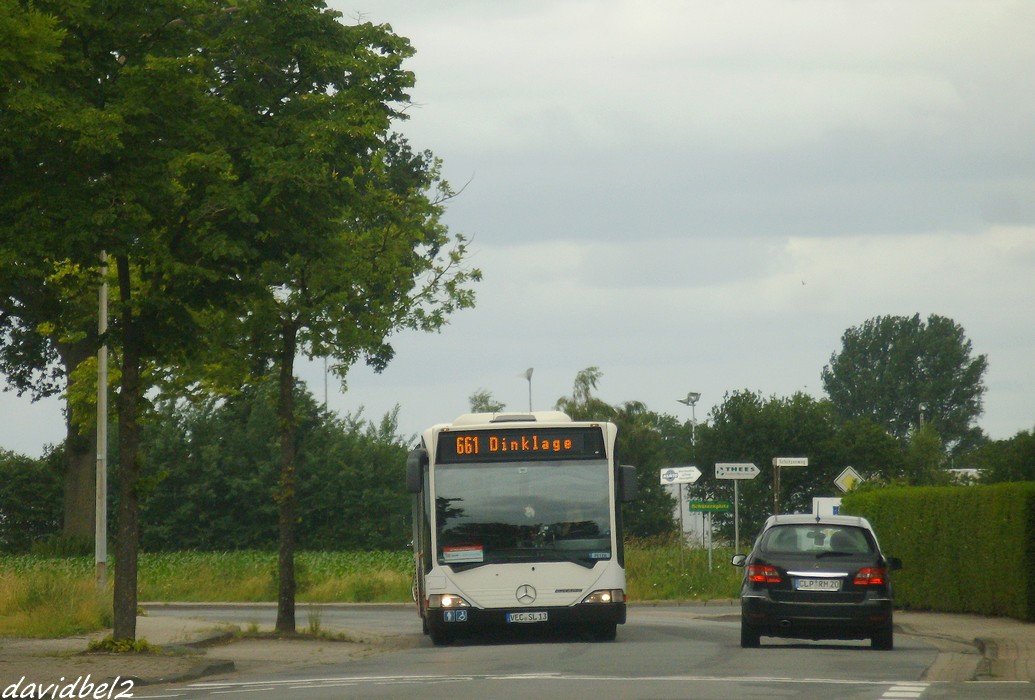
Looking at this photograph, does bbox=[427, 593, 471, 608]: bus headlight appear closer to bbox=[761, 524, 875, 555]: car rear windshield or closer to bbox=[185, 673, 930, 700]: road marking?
bbox=[761, 524, 875, 555]: car rear windshield

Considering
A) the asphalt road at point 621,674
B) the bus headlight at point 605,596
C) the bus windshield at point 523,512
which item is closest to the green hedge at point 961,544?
the asphalt road at point 621,674

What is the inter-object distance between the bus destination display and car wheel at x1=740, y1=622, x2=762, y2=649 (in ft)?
11.7

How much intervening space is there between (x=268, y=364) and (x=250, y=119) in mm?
6708

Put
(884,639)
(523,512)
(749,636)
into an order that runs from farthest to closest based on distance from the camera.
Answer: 1. (523,512)
2. (749,636)
3. (884,639)

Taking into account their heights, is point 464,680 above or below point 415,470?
below

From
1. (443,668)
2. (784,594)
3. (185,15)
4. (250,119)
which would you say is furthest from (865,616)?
(185,15)

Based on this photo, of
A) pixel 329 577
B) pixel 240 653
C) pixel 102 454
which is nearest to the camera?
pixel 240 653

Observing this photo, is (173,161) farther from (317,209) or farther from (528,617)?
(528,617)

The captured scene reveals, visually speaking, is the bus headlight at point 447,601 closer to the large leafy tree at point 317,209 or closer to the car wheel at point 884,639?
the large leafy tree at point 317,209

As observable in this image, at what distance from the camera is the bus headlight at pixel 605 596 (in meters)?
21.0

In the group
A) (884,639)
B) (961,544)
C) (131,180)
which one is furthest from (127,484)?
(961,544)

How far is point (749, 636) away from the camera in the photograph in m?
19.2

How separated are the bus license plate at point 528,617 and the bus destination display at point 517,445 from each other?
213 cm

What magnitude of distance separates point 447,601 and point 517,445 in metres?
2.32
